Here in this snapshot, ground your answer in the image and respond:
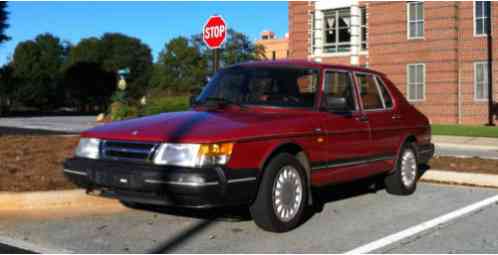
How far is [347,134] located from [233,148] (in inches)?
76.0

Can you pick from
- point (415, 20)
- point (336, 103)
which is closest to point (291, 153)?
point (336, 103)

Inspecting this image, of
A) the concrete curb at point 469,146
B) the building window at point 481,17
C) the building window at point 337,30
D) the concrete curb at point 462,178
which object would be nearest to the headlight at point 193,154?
the concrete curb at point 462,178

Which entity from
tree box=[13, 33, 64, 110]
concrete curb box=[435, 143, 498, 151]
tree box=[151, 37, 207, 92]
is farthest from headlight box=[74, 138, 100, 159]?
tree box=[151, 37, 207, 92]

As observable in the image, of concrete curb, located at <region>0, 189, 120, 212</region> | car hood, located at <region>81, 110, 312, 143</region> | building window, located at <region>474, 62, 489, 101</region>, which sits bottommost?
concrete curb, located at <region>0, 189, 120, 212</region>

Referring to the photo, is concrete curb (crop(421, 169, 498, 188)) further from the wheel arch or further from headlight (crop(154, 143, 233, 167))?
headlight (crop(154, 143, 233, 167))

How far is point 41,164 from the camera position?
337 inches

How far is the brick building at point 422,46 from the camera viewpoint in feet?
88.8

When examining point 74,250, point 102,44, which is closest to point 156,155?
point 74,250

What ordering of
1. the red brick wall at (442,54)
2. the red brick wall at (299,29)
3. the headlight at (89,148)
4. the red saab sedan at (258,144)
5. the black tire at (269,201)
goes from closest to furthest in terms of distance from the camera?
the red saab sedan at (258,144) < the black tire at (269,201) < the headlight at (89,148) < the red brick wall at (442,54) < the red brick wall at (299,29)

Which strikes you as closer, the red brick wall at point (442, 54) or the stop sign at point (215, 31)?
the stop sign at point (215, 31)

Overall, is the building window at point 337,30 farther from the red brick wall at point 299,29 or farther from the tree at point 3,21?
the tree at point 3,21

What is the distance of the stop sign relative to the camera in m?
10.9

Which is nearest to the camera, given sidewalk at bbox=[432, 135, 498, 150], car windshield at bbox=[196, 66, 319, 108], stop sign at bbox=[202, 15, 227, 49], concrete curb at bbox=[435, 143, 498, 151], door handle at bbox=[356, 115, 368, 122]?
car windshield at bbox=[196, 66, 319, 108]

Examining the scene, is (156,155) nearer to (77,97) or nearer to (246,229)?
(246,229)
